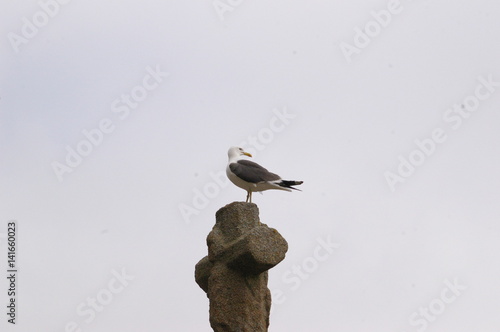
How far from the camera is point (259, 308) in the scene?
30.8 feet

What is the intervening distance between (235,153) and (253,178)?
740 mm

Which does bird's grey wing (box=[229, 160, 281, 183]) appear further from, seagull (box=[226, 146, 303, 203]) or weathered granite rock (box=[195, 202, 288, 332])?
weathered granite rock (box=[195, 202, 288, 332])

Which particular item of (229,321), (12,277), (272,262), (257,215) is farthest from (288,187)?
(12,277)

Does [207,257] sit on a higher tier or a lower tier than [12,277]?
lower

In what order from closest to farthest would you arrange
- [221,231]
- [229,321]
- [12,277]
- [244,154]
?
[229,321] < [221,231] < [244,154] < [12,277]

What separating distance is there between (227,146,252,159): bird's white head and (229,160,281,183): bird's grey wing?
362mm

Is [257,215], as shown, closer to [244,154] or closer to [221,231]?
[221,231]

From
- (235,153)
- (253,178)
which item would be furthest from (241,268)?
(235,153)

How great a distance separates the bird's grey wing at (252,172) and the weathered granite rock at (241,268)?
43cm

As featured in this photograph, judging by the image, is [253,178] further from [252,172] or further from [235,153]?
[235,153]

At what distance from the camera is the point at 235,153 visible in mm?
10656

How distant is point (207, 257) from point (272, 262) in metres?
1.23

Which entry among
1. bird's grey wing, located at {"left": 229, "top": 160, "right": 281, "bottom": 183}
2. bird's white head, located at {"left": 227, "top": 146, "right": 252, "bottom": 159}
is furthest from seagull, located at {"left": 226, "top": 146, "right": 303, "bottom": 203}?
bird's white head, located at {"left": 227, "top": 146, "right": 252, "bottom": 159}

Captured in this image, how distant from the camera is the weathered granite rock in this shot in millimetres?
9242
